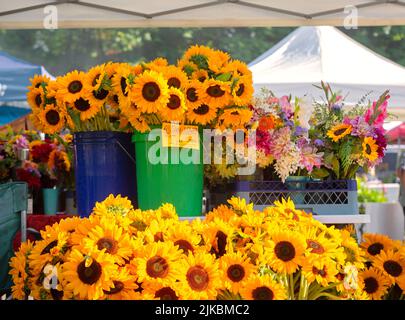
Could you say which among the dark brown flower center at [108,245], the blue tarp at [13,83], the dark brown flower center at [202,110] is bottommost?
the dark brown flower center at [108,245]

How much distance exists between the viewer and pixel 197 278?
1087 mm

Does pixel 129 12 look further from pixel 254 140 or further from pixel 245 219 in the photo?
pixel 245 219

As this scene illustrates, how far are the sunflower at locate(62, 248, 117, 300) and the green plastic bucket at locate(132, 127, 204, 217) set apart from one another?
32.2 inches

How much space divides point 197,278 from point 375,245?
0.50 metres

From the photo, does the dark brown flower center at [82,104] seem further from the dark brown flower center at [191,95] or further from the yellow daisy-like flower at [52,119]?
the dark brown flower center at [191,95]

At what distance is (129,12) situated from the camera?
3.18m

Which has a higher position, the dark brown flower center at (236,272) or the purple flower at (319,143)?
the purple flower at (319,143)

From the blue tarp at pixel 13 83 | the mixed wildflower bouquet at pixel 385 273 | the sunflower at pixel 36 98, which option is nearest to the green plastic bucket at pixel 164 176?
the sunflower at pixel 36 98

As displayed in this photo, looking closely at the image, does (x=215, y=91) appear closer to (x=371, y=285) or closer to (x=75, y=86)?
(x=75, y=86)

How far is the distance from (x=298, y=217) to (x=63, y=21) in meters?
2.21

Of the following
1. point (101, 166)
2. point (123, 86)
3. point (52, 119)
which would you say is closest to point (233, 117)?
point (123, 86)

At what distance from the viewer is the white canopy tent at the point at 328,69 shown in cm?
543

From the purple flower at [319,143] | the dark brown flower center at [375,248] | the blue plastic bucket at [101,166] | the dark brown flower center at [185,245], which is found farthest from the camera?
the purple flower at [319,143]
